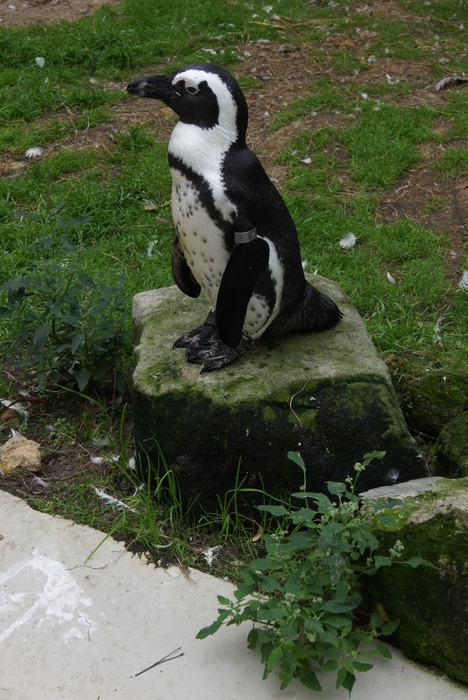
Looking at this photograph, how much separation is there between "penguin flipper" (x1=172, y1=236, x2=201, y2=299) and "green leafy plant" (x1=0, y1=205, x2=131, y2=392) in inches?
11.9

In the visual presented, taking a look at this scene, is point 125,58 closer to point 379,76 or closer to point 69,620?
point 379,76

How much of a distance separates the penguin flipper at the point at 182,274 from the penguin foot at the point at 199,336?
13 cm

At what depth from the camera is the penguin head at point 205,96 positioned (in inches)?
119

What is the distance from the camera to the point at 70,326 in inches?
154

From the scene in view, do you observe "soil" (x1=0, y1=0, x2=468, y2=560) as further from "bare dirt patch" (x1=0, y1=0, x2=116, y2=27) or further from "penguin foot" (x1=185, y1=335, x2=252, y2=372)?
"penguin foot" (x1=185, y1=335, x2=252, y2=372)

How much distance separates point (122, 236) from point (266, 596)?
2882 millimetres

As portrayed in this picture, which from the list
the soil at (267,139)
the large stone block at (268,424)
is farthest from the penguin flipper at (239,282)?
the soil at (267,139)

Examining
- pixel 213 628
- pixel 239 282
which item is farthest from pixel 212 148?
pixel 213 628

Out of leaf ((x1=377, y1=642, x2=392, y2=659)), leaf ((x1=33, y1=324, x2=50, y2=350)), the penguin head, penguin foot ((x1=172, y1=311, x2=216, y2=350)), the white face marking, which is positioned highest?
the penguin head

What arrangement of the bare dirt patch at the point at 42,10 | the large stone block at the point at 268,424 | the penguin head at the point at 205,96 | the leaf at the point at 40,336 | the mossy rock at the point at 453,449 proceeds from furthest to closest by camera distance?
the bare dirt patch at the point at 42,10 → the leaf at the point at 40,336 → the mossy rock at the point at 453,449 → the large stone block at the point at 268,424 → the penguin head at the point at 205,96

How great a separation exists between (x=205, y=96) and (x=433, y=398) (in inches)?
62.3

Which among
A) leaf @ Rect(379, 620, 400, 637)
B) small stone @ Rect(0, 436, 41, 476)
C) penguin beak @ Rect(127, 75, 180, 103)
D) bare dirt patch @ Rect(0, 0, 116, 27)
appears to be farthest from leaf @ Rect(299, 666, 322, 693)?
bare dirt patch @ Rect(0, 0, 116, 27)

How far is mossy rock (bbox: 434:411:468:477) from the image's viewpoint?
3.41 metres

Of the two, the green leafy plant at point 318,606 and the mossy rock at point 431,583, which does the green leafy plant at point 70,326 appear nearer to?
the green leafy plant at point 318,606
